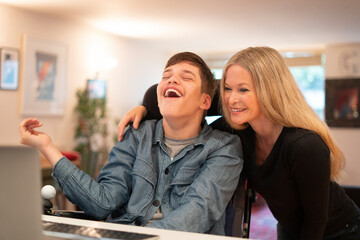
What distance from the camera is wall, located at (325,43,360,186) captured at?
26.4 feet

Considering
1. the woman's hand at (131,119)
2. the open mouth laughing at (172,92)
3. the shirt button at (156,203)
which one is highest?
the open mouth laughing at (172,92)

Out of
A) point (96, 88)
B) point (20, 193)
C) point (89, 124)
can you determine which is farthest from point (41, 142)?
point (96, 88)

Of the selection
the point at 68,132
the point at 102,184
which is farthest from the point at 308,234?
the point at 68,132

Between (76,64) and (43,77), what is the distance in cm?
81

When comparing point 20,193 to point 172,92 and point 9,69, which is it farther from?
point 9,69

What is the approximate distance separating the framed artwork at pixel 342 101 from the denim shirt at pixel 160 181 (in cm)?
690

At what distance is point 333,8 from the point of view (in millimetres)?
5715

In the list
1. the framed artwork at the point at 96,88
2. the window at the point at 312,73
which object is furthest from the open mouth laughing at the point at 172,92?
the window at the point at 312,73

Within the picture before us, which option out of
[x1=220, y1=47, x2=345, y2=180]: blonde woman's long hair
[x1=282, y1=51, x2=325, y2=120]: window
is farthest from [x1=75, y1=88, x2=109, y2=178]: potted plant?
[x1=220, y1=47, x2=345, y2=180]: blonde woman's long hair

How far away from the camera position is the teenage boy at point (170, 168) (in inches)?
58.1

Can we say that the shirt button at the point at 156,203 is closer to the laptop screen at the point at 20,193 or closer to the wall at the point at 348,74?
the laptop screen at the point at 20,193

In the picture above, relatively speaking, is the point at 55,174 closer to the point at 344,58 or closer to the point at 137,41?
the point at 137,41

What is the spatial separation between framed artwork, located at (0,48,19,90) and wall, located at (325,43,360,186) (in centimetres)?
566

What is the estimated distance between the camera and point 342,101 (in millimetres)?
8203
